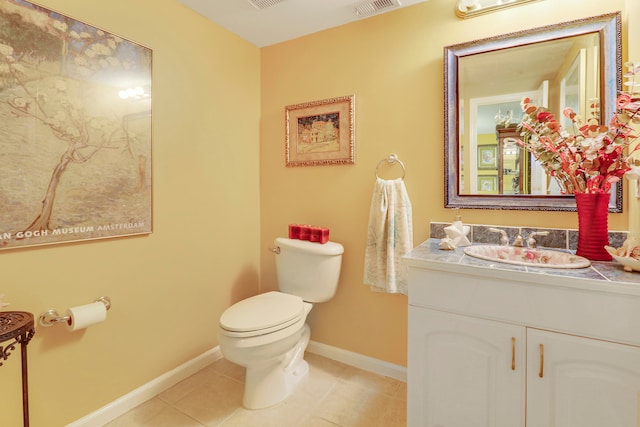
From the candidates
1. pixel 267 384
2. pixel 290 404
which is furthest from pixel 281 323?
pixel 290 404

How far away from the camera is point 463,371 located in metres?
1.17

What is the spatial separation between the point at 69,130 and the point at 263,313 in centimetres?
122

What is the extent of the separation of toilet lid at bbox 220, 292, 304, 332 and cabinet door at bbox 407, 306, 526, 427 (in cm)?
64

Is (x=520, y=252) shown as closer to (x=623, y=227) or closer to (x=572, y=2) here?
(x=623, y=227)

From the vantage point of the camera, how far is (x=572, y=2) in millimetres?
1415

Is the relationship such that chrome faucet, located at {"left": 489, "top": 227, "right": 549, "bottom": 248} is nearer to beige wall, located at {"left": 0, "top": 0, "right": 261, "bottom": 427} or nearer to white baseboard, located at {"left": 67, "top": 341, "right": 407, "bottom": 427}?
white baseboard, located at {"left": 67, "top": 341, "right": 407, "bottom": 427}

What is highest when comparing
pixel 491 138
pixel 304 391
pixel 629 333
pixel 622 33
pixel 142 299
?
pixel 622 33

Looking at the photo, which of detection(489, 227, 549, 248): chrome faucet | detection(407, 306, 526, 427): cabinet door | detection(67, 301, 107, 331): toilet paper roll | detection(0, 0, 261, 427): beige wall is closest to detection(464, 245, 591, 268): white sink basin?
detection(489, 227, 549, 248): chrome faucet

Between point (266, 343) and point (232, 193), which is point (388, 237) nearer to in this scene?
point (266, 343)

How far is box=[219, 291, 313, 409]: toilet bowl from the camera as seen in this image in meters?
1.46

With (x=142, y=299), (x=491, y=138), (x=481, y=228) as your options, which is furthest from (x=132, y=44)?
(x=481, y=228)

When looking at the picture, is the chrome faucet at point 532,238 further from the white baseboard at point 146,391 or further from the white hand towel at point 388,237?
the white baseboard at point 146,391

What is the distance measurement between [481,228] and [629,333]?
73 cm

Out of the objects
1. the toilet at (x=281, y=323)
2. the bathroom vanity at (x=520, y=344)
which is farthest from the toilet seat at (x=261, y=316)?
the bathroom vanity at (x=520, y=344)
